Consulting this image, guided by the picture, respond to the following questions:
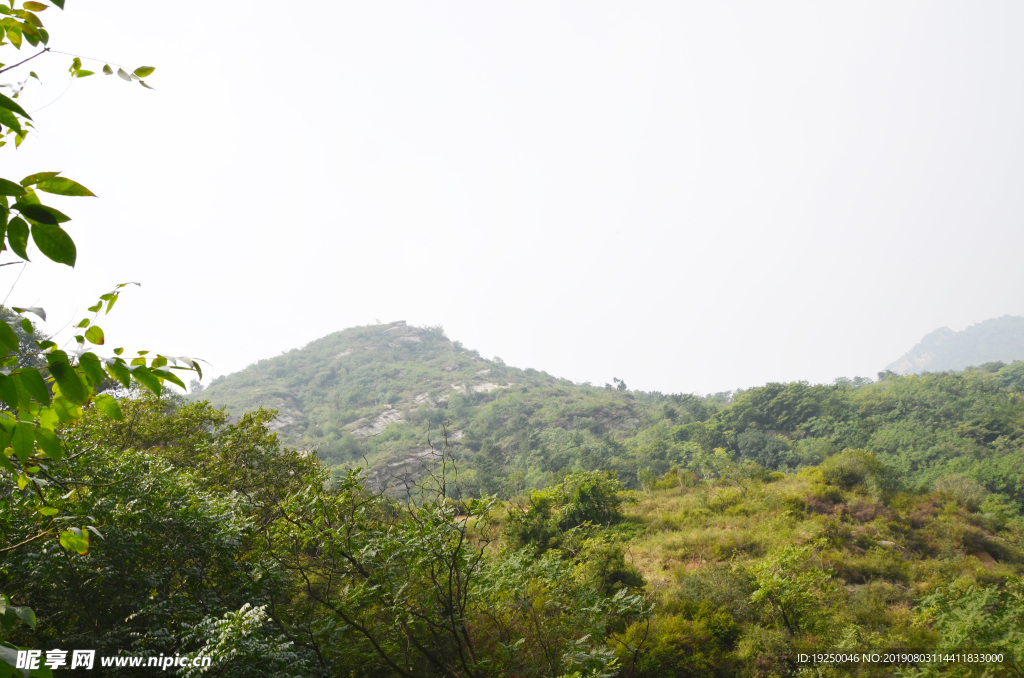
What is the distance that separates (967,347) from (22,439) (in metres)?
196

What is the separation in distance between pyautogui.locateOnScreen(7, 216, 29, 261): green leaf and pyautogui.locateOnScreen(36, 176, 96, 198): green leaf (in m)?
0.08

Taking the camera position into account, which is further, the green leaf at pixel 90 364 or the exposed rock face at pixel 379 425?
the exposed rock face at pixel 379 425

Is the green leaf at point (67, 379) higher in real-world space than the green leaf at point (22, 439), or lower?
higher

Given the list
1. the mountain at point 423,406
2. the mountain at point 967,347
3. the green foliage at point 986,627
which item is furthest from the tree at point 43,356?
the mountain at point 967,347

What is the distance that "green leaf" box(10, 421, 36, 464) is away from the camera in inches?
38.5

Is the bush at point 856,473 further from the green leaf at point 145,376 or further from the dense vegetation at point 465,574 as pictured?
the green leaf at point 145,376

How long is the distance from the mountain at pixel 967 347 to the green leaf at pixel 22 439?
157 m

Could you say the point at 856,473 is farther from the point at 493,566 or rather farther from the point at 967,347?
the point at 967,347

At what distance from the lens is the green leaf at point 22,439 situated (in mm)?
978

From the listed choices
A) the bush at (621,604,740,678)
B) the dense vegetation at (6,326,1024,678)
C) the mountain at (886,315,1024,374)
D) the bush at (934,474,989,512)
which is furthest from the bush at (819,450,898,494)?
the mountain at (886,315,1024,374)

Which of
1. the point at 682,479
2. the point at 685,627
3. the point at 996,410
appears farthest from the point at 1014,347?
the point at 685,627

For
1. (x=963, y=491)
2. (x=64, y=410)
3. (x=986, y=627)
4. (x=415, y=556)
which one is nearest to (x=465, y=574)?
(x=415, y=556)

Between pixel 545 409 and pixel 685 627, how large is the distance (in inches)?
1623

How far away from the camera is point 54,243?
34.6 inches
